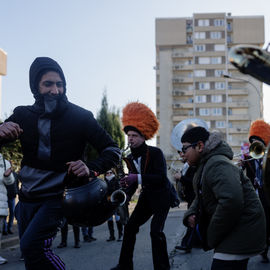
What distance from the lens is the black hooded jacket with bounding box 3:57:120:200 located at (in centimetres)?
326

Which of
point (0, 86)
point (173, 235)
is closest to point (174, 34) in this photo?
point (0, 86)

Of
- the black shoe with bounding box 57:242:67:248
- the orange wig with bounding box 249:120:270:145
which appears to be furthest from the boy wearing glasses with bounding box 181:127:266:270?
the black shoe with bounding box 57:242:67:248

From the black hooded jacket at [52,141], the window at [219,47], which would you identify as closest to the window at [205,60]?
the window at [219,47]

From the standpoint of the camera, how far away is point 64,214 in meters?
3.15

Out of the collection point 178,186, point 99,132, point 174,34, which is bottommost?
point 178,186

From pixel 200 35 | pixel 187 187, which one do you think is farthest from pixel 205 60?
pixel 187 187

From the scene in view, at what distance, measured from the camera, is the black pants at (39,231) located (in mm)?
3020

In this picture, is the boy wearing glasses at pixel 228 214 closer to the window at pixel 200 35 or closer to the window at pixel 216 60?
the window at pixel 216 60

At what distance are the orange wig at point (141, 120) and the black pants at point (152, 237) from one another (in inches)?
35.8

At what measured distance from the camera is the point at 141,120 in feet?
18.8

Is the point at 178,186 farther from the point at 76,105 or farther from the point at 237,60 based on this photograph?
the point at 237,60

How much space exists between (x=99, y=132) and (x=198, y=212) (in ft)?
3.38

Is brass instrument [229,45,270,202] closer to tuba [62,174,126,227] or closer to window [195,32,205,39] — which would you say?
tuba [62,174,126,227]

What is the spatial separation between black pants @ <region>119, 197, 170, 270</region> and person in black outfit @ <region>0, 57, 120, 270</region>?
2.02 m
